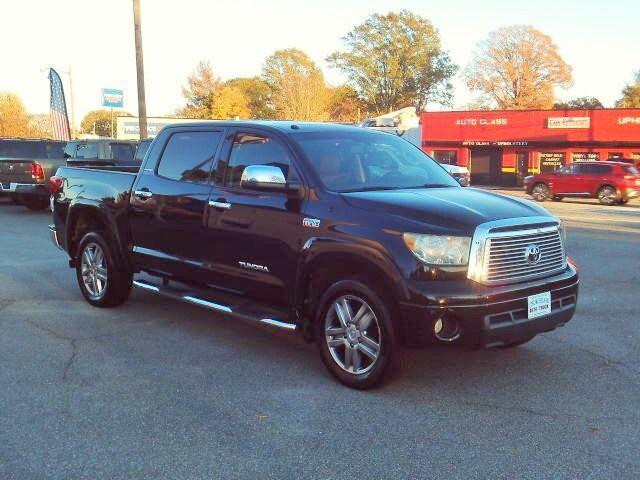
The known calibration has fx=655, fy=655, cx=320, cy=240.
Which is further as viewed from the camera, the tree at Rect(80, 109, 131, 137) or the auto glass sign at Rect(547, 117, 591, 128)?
the tree at Rect(80, 109, 131, 137)

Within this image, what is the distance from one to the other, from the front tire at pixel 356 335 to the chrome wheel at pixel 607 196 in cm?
2277

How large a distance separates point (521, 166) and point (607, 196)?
18109mm

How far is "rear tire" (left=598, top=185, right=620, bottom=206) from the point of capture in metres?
24.6

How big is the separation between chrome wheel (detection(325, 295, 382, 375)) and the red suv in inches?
894

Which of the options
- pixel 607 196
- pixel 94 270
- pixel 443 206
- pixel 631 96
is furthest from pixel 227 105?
pixel 443 206

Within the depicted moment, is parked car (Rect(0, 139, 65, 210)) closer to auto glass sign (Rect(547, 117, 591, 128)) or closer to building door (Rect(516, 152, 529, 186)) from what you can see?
building door (Rect(516, 152, 529, 186))

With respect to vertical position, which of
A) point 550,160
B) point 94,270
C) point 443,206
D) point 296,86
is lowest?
point 94,270

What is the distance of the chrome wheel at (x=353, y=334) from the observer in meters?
4.46

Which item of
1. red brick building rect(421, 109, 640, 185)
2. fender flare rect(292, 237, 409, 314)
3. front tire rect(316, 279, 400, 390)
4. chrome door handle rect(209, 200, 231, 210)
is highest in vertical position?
red brick building rect(421, 109, 640, 185)

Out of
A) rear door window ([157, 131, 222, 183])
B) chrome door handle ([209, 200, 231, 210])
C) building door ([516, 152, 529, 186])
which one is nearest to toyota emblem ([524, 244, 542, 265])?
chrome door handle ([209, 200, 231, 210])

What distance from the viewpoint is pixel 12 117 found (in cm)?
6950

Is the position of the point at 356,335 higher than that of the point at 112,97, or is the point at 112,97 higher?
the point at 112,97

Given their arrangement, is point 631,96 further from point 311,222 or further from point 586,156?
point 311,222

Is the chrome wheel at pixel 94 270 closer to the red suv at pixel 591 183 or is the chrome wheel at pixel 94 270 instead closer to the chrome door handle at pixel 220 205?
the chrome door handle at pixel 220 205
